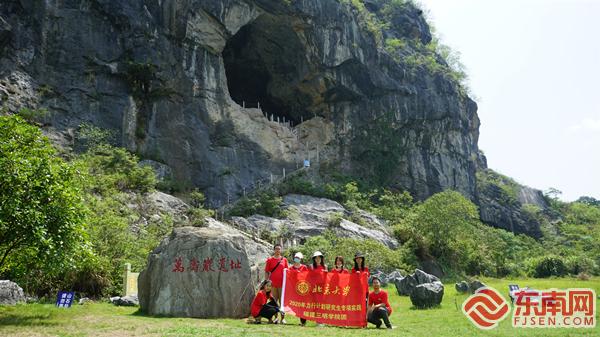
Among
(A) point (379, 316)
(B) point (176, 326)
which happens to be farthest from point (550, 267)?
(B) point (176, 326)

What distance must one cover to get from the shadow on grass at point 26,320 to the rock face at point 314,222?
48.6 ft

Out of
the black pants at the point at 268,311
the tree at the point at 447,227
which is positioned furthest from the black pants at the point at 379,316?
the tree at the point at 447,227

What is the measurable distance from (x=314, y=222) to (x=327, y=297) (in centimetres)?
1734

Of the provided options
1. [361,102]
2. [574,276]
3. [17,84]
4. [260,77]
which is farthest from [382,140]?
[17,84]

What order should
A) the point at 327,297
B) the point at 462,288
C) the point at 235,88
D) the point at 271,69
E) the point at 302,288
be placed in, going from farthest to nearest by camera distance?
the point at 235,88 → the point at 271,69 → the point at 462,288 → the point at 302,288 → the point at 327,297

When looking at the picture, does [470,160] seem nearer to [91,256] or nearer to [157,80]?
[157,80]

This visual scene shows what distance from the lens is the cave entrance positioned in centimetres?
3297

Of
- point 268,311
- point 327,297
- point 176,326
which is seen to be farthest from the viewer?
point 327,297

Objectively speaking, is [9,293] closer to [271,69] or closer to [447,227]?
[447,227]

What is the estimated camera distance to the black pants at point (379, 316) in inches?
344

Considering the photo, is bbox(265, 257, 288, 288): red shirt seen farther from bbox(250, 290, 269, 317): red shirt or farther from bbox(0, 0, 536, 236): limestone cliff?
bbox(0, 0, 536, 236): limestone cliff

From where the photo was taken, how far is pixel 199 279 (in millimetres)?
9703

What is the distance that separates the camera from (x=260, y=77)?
1469 inches

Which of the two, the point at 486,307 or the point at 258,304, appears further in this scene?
the point at 258,304
